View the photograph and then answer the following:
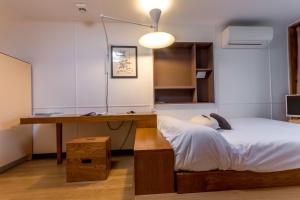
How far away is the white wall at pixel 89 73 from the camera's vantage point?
10.2ft

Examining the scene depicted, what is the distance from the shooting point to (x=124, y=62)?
3244 millimetres

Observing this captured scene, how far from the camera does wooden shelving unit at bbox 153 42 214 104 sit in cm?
335

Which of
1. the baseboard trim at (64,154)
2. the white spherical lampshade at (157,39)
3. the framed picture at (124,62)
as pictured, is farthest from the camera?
the framed picture at (124,62)

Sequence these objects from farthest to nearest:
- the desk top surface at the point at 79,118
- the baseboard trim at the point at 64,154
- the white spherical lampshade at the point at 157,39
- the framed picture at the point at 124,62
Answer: the framed picture at the point at 124,62, the baseboard trim at the point at 64,154, the white spherical lampshade at the point at 157,39, the desk top surface at the point at 79,118

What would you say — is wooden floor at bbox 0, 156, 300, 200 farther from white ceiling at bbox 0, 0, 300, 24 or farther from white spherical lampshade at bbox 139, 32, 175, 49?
white ceiling at bbox 0, 0, 300, 24

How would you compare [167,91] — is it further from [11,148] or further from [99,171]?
[11,148]

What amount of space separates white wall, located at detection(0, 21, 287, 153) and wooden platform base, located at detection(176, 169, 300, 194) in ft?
6.45

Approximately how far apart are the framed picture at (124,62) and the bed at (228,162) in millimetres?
1974

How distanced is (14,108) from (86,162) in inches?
51.9

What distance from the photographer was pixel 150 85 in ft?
10.8

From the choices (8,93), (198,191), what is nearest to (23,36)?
(8,93)

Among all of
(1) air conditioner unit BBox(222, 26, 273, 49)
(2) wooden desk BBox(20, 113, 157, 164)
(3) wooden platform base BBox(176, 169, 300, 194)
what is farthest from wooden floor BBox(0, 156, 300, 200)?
(1) air conditioner unit BBox(222, 26, 273, 49)

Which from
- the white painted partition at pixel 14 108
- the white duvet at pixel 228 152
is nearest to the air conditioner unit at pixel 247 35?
the white duvet at pixel 228 152

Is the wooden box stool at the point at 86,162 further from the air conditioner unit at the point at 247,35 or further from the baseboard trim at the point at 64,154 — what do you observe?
the air conditioner unit at the point at 247,35
